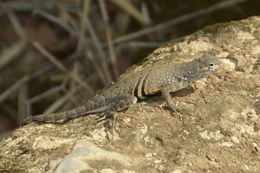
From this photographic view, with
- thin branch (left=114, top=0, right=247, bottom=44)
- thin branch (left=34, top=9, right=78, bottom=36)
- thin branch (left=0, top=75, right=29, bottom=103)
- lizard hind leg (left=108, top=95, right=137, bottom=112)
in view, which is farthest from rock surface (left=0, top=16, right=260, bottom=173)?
thin branch (left=34, top=9, right=78, bottom=36)

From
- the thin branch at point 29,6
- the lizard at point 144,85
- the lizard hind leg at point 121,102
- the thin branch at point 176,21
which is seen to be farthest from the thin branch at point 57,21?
the lizard hind leg at point 121,102

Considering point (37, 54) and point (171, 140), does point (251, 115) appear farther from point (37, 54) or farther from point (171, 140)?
point (37, 54)

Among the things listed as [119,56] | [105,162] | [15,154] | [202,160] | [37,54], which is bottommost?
[202,160]

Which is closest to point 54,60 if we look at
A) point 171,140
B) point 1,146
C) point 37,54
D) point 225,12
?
point 37,54

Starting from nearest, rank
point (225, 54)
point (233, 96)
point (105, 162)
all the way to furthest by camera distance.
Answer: point (105, 162)
point (233, 96)
point (225, 54)

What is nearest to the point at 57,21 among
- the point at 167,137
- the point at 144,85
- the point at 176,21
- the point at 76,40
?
the point at 76,40

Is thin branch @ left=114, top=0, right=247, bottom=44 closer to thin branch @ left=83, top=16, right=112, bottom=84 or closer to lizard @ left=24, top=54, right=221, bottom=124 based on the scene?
thin branch @ left=83, top=16, right=112, bottom=84

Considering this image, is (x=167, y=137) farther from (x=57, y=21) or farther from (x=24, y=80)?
(x=57, y=21)
